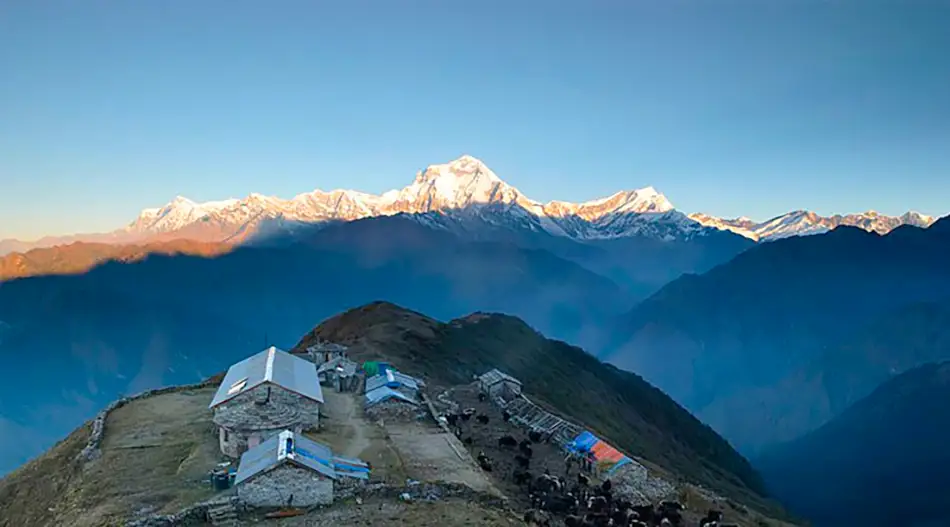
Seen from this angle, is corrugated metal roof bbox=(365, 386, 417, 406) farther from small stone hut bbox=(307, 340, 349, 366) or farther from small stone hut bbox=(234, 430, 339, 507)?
small stone hut bbox=(234, 430, 339, 507)

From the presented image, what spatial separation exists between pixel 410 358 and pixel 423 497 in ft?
134

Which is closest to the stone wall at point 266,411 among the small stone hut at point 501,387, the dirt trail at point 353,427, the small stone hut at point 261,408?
the small stone hut at point 261,408

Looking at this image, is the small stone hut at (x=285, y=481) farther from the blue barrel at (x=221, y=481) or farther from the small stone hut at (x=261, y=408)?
the small stone hut at (x=261, y=408)

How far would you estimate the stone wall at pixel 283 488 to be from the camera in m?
24.0

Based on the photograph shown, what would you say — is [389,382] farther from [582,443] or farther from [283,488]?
[283,488]

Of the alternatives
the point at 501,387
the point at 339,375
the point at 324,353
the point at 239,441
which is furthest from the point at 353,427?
the point at 324,353

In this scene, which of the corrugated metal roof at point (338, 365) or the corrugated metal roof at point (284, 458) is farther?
the corrugated metal roof at point (338, 365)

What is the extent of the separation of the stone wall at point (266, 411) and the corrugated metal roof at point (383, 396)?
5875 mm

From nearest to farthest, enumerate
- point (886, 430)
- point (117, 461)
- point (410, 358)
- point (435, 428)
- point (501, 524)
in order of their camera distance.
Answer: point (501, 524)
point (117, 461)
point (435, 428)
point (410, 358)
point (886, 430)

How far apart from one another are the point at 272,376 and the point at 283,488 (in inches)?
370

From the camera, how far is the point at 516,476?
3250cm

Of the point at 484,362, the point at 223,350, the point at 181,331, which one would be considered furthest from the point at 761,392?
the point at 181,331

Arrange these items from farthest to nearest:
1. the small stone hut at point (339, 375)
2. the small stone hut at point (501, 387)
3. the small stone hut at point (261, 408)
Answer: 1. the small stone hut at point (501, 387)
2. the small stone hut at point (339, 375)
3. the small stone hut at point (261, 408)

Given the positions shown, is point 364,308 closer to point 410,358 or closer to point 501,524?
point 410,358
